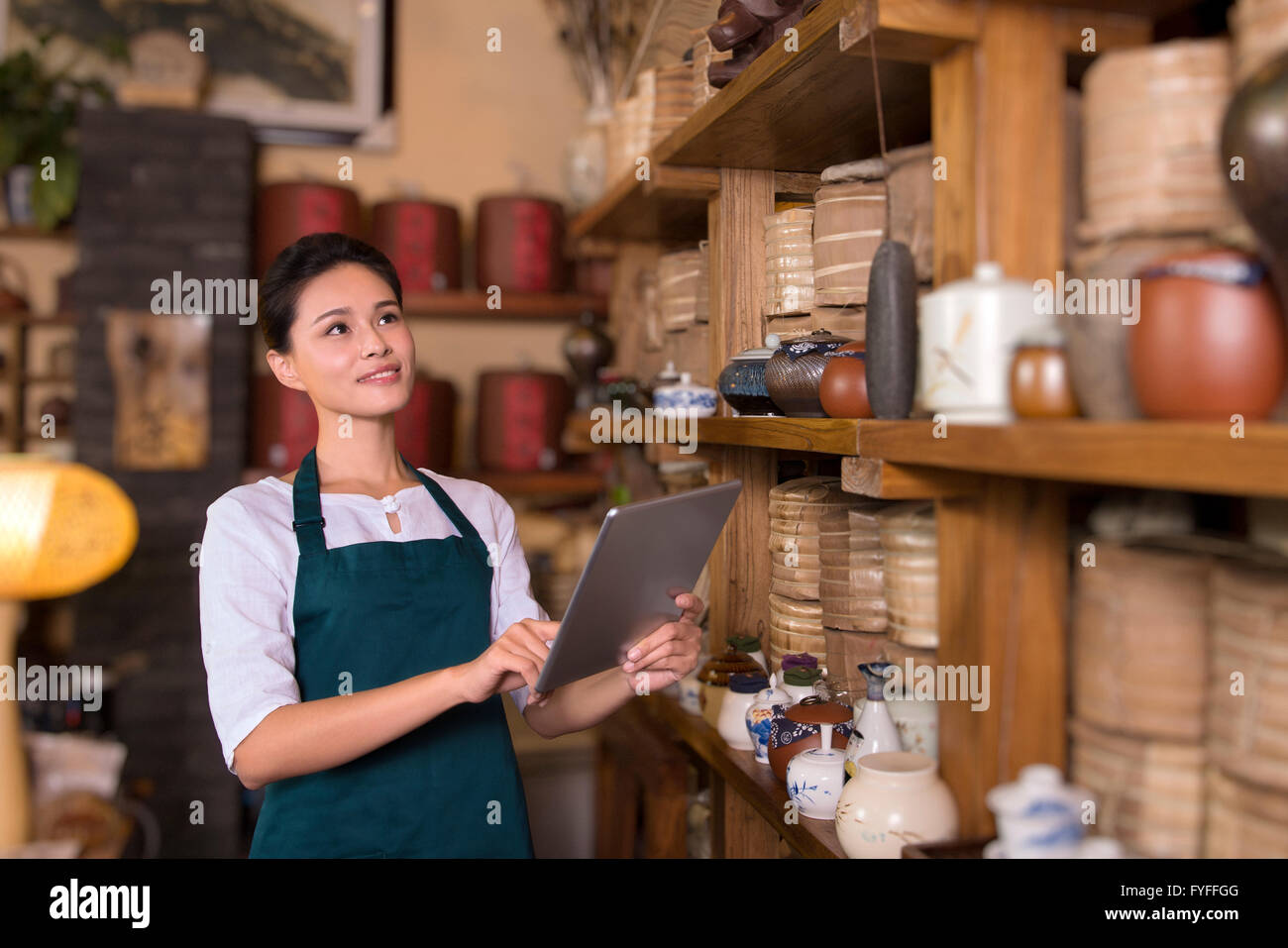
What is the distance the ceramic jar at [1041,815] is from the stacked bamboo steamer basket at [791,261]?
951 mm

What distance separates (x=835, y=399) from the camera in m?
1.38

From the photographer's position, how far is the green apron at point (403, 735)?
4.96ft

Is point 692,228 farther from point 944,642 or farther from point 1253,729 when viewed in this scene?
point 1253,729

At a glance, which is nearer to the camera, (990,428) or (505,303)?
(990,428)

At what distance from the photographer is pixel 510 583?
5.74 ft

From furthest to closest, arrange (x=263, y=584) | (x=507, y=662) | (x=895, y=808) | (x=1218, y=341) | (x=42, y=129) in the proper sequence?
1. (x=42, y=129)
2. (x=263, y=584)
3. (x=507, y=662)
4. (x=895, y=808)
5. (x=1218, y=341)

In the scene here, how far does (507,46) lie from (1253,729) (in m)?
3.74

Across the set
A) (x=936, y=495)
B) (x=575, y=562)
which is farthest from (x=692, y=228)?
(x=936, y=495)

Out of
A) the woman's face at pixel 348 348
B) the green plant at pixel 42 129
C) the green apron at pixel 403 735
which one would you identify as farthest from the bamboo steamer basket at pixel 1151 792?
the green plant at pixel 42 129

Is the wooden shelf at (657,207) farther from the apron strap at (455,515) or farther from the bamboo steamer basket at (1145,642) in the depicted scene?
the bamboo steamer basket at (1145,642)

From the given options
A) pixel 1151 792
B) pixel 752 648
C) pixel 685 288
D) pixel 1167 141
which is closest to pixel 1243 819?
pixel 1151 792

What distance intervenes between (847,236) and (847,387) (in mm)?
303

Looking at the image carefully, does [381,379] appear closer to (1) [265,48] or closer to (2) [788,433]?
(2) [788,433]

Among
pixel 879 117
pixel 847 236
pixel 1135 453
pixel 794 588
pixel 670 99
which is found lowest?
pixel 794 588
